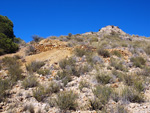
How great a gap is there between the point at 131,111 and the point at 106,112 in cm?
68

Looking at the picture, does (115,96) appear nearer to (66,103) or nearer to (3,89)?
(66,103)

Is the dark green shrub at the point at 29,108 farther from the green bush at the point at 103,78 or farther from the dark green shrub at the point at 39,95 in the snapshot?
the green bush at the point at 103,78

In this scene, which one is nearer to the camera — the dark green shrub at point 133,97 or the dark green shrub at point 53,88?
the dark green shrub at point 133,97

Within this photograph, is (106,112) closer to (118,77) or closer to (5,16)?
(118,77)

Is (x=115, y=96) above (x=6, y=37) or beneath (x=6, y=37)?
beneath

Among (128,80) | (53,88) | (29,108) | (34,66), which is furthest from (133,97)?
(34,66)

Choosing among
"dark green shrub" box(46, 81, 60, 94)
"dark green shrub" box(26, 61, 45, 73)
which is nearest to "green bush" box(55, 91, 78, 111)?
"dark green shrub" box(46, 81, 60, 94)

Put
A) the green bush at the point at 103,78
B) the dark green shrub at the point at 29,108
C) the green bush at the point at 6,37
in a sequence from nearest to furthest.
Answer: the dark green shrub at the point at 29,108
the green bush at the point at 103,78
the green bush at the point at 6,37

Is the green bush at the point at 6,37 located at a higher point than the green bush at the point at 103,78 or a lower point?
higher

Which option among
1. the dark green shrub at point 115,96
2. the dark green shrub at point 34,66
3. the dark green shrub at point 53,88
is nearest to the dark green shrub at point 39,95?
the dark green shrub at point 53,88

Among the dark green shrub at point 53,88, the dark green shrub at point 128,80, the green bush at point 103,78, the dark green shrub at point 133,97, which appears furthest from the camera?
the green bush at point 103,78

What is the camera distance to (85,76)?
4840 millimetres

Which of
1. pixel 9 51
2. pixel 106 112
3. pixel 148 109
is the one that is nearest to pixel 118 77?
pixel 148 109

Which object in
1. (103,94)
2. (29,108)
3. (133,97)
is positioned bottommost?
(29,108)
